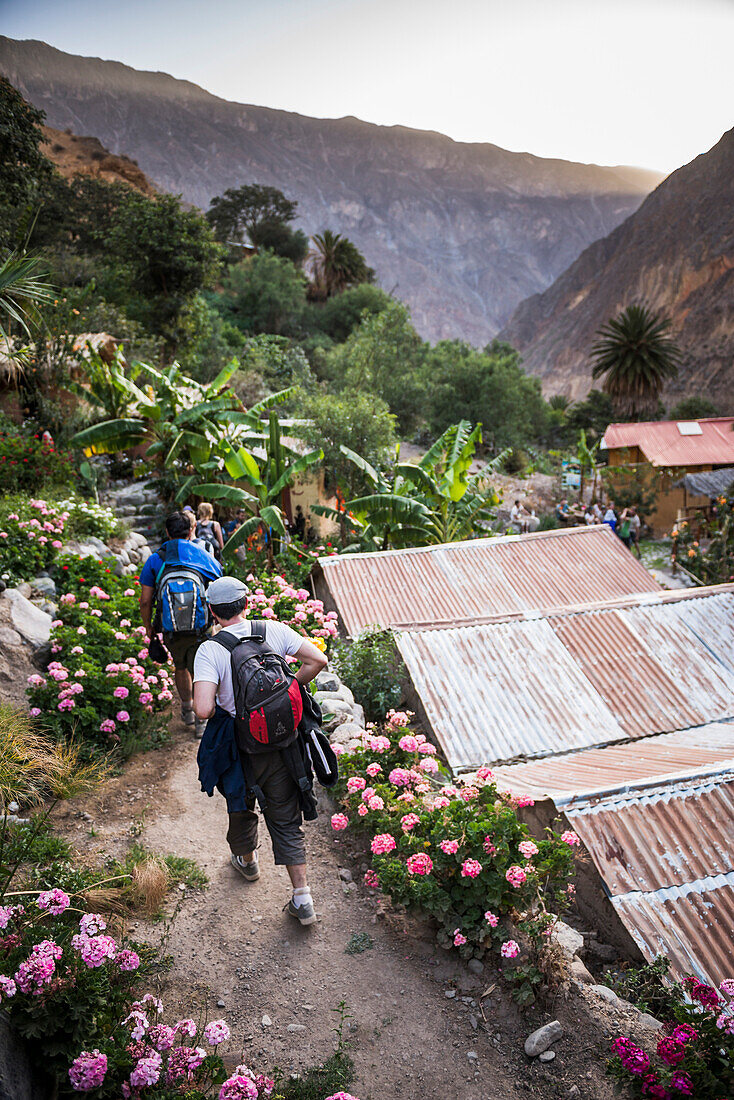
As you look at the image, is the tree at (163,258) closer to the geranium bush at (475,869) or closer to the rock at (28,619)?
the rock at (28,619)

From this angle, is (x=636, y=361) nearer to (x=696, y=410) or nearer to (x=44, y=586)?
(x=696, y=410)

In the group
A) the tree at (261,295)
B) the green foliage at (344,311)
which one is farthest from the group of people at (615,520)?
the green foliage at (344,311)

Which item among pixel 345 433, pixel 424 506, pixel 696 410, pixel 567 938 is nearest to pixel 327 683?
pixel 567 938

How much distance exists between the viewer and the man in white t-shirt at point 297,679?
322 cm

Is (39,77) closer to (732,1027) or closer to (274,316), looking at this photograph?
(274,316)

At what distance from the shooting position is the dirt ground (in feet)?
9.15

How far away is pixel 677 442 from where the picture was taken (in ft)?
85.6

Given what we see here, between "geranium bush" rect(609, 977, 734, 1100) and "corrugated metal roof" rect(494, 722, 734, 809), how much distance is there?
159 cm

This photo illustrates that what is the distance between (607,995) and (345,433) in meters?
10.9

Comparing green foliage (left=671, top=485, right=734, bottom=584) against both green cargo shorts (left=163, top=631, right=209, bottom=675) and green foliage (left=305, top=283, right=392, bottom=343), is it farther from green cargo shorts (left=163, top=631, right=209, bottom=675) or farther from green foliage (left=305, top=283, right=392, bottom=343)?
green foliage (left=305, top=283, right=392, bottom=343)

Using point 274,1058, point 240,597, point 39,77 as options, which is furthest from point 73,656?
point 39,77

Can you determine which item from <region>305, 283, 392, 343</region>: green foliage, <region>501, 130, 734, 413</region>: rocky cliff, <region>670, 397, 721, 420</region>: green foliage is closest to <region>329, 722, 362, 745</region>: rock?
<region>305, 283, 392, 343</region>: green foliage

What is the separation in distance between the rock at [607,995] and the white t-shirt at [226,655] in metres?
2.15

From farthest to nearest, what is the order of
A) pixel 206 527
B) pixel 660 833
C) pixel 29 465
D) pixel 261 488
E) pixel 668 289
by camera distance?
pixel 668 289 → pixel 261 488 → pixel 29 465 → pixel 206 527 → pixel 660 833
